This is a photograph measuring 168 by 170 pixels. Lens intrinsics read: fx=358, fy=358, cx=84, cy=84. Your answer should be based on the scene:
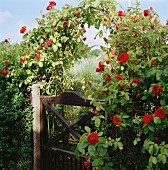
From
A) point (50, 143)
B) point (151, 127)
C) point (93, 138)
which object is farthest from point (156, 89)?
point (50, 143)

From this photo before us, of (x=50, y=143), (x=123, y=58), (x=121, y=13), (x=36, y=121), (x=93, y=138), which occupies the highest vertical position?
(x=121, y=13)

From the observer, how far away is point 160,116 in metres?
3.09

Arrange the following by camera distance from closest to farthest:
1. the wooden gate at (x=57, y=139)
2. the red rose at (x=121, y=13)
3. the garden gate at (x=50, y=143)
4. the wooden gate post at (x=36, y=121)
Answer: the red rose at (x=121, y=13) < the wooden gate at (x=57, y=139) < the garden gate at (x=50, y=143) < the wooden gate post at (x=36, y=121)

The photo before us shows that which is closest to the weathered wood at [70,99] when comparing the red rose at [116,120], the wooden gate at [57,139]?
the wooden gate at [57,139]

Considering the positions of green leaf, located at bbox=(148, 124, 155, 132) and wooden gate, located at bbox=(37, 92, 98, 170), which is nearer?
green leaf, located at bbox=(148, 124, 155, 132)

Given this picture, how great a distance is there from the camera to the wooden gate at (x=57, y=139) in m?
4.38

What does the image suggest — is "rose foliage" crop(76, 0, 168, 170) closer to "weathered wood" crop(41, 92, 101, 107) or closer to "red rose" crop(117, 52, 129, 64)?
"red rose" crop(117, 52, 129, 64)

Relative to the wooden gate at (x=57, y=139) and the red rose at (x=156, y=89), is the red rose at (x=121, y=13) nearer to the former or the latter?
the wooden gate at (x=57, y=139)

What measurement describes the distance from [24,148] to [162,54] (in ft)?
8.89

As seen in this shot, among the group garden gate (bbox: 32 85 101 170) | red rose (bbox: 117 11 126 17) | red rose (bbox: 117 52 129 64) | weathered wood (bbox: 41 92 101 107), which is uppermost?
red rose (bbox: 117 11 126 17)

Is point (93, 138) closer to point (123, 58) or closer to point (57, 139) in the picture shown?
point (123, 58)

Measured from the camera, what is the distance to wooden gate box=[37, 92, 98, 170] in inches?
172

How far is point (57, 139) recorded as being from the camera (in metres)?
4.73

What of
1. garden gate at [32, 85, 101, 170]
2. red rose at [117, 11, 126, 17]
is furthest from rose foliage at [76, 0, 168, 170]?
garden gate at [32, 85, 101, 170]
